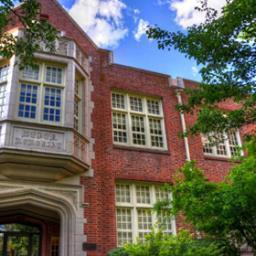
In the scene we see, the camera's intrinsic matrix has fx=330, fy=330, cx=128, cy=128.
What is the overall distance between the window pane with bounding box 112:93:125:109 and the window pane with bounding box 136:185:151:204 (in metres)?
3.21

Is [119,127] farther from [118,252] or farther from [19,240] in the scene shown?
[19,240]

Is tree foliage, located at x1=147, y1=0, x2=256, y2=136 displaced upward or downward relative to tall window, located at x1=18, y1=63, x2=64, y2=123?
downward

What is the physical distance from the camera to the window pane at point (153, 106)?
13500mm

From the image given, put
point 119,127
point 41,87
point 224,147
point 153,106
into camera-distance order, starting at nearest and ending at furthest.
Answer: point 41,87 → point 119,127 → point 153,106 → point 224,147

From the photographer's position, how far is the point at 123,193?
448 inches

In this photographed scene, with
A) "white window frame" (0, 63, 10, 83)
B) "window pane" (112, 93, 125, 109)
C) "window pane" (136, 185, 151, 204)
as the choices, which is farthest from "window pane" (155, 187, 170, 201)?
"white window frame" (0, 63, 10, 83)

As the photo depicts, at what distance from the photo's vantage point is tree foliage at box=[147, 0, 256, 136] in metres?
6.42

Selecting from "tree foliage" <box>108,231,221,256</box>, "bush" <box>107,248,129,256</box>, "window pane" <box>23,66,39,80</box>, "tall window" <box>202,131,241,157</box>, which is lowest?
"tree foliage" <box>108,231,221,256</box>

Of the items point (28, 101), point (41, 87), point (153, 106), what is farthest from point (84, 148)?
point (153, 106)

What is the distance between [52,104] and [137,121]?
3747mm

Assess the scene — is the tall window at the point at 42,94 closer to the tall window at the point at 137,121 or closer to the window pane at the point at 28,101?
the window pane at the point at 28,101

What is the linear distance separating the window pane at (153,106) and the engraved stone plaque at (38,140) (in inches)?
190

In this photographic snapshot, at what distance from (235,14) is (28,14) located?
3.97 m

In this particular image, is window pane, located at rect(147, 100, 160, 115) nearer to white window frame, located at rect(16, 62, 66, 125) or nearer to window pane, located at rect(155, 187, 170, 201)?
window pane, located at rect(155, 187, 170, 201)
